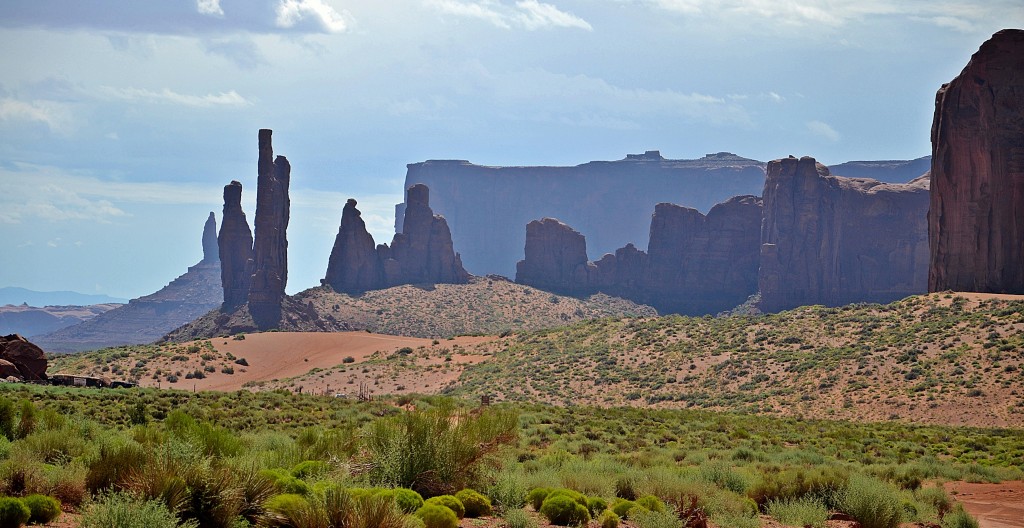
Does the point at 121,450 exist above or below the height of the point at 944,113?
below

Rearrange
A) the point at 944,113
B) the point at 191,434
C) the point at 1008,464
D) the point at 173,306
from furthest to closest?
the point at 173,306 → the point at 944,113 → the point at 1008,464 → the point at 191,434

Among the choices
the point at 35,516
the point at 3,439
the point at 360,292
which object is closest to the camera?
the point at 35,516

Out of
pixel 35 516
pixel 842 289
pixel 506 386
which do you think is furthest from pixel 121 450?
pixel 842 289

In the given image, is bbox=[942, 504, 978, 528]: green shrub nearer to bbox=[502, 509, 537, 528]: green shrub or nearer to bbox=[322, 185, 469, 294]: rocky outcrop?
bbox=[502, 509, 537, 528]: green shrub

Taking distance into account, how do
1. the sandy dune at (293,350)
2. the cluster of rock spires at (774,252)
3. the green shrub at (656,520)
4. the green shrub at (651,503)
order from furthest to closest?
1. the cluster of rock spires at (774,252)
2. the sandy dune at (293,350)
3. the green shrub at (651,503)
4. the green shrub at (656,520)

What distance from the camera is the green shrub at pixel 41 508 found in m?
13.8

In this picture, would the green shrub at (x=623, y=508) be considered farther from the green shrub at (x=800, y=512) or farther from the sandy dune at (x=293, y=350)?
the sandy dune at (x=293, y=350)

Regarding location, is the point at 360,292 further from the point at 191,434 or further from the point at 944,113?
the point at 191,434

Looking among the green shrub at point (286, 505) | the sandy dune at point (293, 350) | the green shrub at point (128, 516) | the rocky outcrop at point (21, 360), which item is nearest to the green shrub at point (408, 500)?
the green shrub at point (286, 505)

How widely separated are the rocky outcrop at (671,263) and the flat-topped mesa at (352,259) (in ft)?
84.0

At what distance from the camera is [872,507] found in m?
19.0

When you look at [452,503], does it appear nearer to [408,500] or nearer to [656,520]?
[408,500]

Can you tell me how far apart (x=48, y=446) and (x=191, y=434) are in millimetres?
3107

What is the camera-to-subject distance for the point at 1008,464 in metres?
29.8
